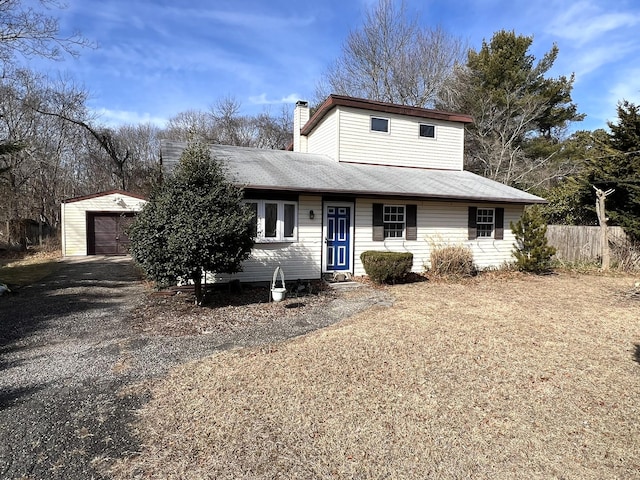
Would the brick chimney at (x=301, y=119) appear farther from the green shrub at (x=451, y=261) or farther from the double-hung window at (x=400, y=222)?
the green shrub at (x=451, y=261)

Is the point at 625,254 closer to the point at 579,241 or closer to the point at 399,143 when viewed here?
the point at 579,241

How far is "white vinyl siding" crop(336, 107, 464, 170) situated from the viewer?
12461mm

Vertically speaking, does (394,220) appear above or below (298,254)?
above

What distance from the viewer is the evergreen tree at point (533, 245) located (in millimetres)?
11562

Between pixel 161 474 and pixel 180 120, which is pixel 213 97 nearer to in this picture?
pixel 180 120

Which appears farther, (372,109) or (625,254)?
(625,254)

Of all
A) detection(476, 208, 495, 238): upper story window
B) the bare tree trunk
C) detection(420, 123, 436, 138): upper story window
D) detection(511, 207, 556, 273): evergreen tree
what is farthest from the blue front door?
the bare tree trunk

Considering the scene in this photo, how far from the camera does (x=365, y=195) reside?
9.87m

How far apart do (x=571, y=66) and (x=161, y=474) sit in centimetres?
2732

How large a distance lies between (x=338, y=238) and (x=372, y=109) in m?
5.10

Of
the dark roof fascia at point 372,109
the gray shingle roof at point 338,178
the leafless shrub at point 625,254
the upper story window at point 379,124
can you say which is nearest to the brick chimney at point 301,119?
the dark roof fascia at point 372,109

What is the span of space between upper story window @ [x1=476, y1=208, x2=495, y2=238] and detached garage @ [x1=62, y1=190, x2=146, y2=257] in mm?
13673

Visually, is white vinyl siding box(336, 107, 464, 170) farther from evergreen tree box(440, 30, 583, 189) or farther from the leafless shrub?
evergreen tree box(440, 30, 583, 189)

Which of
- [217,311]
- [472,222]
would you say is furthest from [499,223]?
[217,311]
